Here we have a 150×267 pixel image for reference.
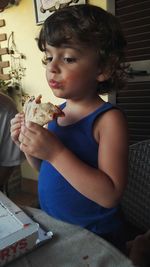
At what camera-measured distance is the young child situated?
683 mm

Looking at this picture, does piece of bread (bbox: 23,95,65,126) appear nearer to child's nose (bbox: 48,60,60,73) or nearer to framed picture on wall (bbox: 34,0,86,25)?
child's nose (bbox: 48,60,60,73)

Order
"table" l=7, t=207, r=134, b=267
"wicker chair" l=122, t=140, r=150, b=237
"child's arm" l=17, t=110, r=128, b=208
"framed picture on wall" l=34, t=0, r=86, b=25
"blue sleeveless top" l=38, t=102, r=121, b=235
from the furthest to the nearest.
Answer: "framed picture on wall" l=34, t=0, r=86, b=25, "wicker chair" l=122, t=140, r=150, b=237, "blue sleeveless top" l=38, t=102, r=121, b=235, "child's arm" l=17, t=110, r=128, b=208, "table" l=7, t=207, r=134, b=267

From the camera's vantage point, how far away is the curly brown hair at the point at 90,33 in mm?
765

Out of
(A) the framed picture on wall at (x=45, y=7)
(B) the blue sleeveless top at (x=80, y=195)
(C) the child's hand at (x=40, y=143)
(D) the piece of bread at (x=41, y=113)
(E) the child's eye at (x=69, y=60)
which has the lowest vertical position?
(B) the blue sleeveless top at (x=80, y=195)

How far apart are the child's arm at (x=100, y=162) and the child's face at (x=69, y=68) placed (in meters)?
0.13

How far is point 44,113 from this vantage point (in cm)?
75

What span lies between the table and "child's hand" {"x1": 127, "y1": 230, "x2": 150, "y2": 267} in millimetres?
168

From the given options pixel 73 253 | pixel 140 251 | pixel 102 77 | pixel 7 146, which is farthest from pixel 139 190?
pixel 7 146

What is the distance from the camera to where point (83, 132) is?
0.80 m

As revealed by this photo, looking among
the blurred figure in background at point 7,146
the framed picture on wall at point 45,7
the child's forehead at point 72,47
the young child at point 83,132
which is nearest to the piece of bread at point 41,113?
the young child at point 83,132

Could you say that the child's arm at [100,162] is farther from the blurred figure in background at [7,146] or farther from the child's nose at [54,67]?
the blurred figure in background at [7,146]

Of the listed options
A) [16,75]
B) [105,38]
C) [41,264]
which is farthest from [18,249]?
[16,75]

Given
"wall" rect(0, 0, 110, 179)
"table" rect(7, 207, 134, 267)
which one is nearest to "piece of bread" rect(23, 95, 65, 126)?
"table" rect(7, 207, 134, 267)

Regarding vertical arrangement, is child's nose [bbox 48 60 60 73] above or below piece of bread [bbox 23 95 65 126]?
above
